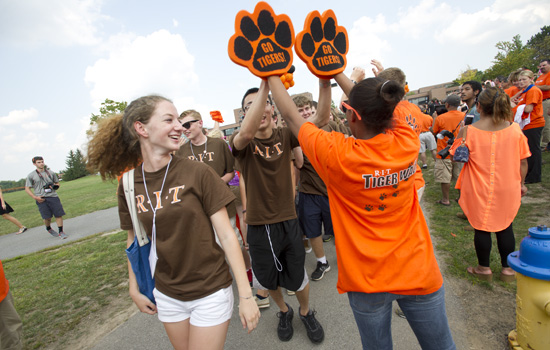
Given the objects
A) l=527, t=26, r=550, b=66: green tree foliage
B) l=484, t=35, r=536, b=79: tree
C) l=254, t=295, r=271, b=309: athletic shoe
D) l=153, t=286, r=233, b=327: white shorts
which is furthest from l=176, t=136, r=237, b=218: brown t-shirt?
l=527, t=26, r=550, b=66: green tree foliage

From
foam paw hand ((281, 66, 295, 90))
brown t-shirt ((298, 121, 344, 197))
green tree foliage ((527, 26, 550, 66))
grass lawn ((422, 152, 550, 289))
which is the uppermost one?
green tree foliage ((527, 26, 550, 66))

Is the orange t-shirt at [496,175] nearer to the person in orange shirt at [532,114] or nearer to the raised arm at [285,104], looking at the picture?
the raised arm at [285,104]

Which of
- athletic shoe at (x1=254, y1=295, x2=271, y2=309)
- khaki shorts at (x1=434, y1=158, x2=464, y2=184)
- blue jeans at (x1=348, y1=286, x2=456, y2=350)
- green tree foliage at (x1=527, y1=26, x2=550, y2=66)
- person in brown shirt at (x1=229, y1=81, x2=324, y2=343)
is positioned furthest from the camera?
green tree foliage at (x1=527, y1=26, x2=550, y2=66)

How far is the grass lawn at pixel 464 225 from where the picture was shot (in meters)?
3.35

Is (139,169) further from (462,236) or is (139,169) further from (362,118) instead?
(462,236)

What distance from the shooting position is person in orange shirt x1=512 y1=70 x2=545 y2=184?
5.18 meters

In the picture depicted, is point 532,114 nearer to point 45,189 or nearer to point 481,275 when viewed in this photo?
point 481,275

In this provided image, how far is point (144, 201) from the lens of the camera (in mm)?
1745

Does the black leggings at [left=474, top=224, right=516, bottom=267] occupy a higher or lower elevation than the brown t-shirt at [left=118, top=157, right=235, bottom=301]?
lower

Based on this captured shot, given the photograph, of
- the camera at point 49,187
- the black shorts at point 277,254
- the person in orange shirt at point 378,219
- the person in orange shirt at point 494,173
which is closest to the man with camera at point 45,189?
the camera at point 49,187

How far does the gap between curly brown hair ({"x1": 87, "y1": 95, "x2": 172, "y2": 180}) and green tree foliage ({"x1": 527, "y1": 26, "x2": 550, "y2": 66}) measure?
6645 centimetres

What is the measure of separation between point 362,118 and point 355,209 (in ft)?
1.64

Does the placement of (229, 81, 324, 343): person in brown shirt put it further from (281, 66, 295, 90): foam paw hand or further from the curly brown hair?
the curly brown hair

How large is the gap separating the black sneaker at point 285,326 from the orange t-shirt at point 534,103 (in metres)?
6.09
